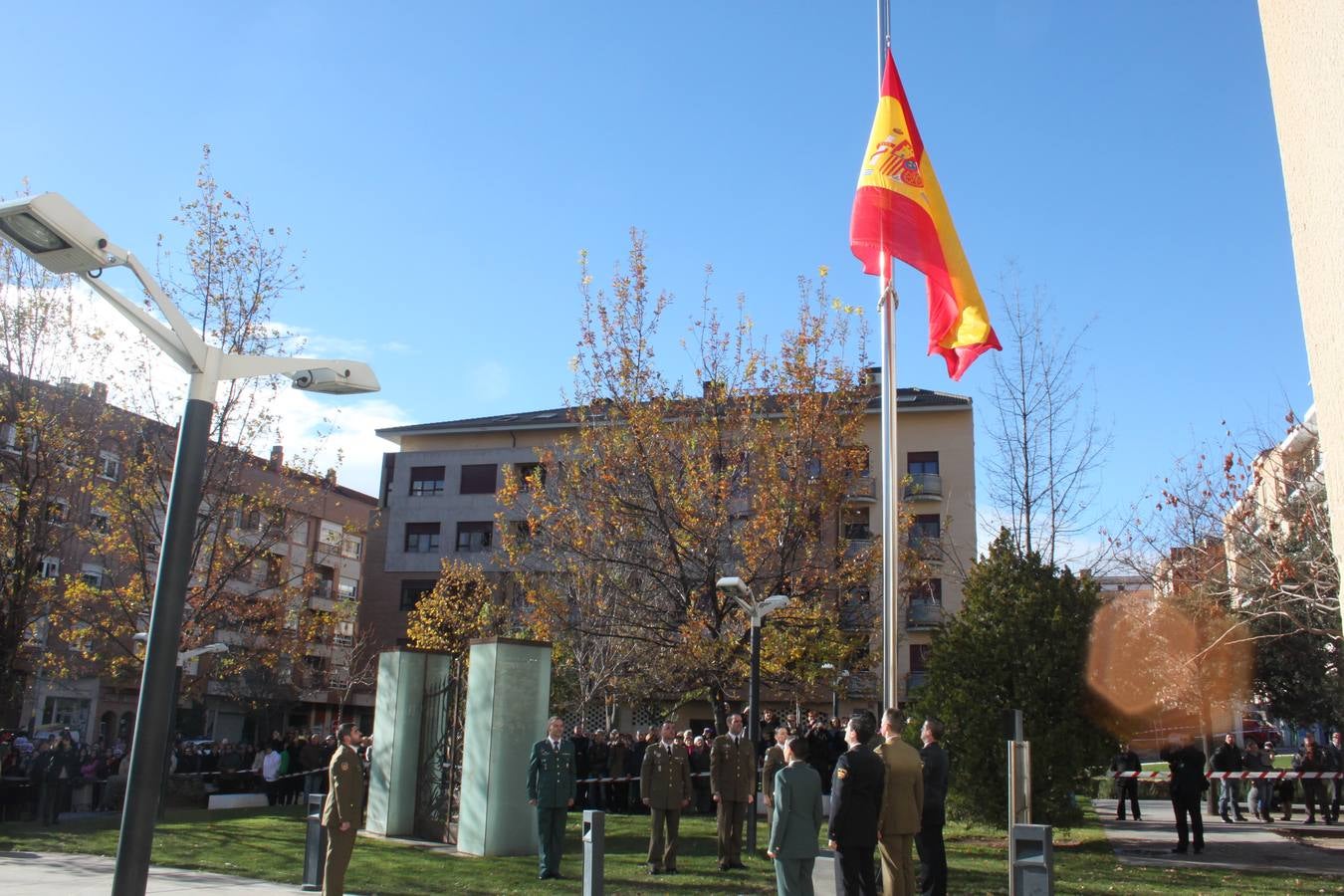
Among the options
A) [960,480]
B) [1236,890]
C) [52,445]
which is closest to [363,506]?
[960,480]

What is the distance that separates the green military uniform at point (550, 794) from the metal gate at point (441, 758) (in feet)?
13.7

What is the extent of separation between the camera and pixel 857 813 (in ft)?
30.6

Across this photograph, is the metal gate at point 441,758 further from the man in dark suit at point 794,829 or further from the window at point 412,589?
the window at point 412,589

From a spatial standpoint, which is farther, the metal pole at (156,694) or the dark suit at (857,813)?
the dark suit at (857,813)

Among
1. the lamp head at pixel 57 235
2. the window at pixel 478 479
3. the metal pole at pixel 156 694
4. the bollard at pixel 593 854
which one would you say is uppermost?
the window at pixel 478 479

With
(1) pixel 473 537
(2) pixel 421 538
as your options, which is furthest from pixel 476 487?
(2) pixel 421 538

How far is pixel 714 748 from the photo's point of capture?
14688mm

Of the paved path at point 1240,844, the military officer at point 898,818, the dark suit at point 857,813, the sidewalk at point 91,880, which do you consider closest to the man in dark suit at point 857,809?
the dark suit at point 857,813

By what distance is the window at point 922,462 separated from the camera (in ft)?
165

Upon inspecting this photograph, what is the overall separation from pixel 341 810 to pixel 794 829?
180 inches

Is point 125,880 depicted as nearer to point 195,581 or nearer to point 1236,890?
point 1236,890

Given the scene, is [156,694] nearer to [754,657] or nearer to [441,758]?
[754,657]

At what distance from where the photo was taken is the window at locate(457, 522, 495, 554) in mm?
54719

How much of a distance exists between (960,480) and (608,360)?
30.8m
